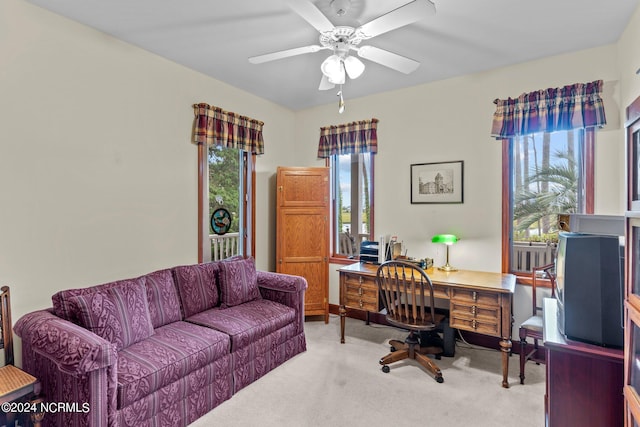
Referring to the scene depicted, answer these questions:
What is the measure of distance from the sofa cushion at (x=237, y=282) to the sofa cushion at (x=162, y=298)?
41 centimetres

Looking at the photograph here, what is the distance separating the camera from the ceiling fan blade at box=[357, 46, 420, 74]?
2188mm

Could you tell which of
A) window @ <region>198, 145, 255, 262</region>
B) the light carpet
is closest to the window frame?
window @ <region>198, 145, 255, 262</region>

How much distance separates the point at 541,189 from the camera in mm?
3020

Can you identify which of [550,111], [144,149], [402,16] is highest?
[402,16]

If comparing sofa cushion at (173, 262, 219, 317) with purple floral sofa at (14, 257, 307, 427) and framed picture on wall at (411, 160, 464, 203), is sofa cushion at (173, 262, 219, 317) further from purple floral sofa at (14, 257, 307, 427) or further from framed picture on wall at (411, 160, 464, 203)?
framed picture on wall at (411, 160, 464, 203)

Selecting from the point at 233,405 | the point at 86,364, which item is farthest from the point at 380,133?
the point at 86,364

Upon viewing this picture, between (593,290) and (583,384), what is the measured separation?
419mm

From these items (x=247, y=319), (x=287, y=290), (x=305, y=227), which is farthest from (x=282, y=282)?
(x=305, y=227)

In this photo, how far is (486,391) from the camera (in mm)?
2408

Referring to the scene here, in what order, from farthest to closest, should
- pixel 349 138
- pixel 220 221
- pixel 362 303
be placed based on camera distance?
pixel 349 138 → pixel 220 221 → pixel 362 303

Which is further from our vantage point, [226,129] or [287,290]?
[226,129]

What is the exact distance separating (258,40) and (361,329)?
313 cm

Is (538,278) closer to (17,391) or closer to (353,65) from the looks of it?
(353,65)

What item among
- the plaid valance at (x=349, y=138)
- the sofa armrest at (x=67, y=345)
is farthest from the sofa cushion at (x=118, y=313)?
the plaid valance at (x=349, y=138)
